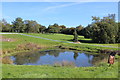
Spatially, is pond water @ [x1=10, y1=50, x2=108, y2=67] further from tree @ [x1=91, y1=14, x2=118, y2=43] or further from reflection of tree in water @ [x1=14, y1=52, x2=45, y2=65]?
tree @ [x1=91, y1=14, x2=118, y2=43]

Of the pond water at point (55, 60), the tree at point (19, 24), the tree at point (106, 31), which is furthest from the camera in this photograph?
the tree at point (19, 24)

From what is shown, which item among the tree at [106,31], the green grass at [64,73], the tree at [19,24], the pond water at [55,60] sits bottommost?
the pond water at [55,60]

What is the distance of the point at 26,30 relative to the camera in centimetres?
7519

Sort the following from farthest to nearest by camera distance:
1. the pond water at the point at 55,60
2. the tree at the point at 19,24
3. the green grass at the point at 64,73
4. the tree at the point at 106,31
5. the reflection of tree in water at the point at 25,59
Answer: the tree at the point at 19,24, the tree at the point at 106,31, the reflection of tree in water at the point at 25,59, the pond water at the point at 55,60, the green grass at the point at 64,73

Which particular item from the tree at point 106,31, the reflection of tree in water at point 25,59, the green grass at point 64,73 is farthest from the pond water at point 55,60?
the tree at point 106,31

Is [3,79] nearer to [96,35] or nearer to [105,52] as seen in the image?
[105,52]

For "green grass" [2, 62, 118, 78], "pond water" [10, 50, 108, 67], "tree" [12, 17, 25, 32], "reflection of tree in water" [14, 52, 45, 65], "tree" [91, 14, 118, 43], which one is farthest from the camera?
"tree" [12, 17, 25, 32]

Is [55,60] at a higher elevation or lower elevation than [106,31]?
lower

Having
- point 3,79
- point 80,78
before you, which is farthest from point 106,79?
point 3,79

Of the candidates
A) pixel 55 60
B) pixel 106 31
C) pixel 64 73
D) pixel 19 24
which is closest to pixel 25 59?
pixel 55 60

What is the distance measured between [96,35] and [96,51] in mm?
16146

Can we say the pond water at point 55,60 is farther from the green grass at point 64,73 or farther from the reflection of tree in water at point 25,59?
the green grass at point 64,73

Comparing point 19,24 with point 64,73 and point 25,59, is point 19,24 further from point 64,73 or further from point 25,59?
point 64,73

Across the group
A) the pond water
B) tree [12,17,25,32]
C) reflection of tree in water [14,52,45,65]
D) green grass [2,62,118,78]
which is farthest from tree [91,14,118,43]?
tree [12,17,25,32]
